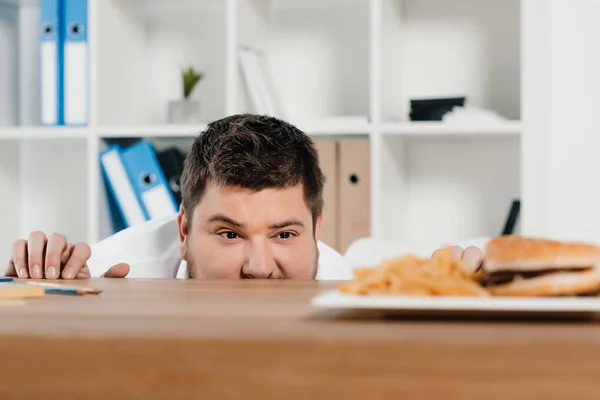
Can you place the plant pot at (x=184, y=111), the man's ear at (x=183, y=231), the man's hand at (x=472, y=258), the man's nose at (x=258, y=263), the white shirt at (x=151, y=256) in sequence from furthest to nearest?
the plant pot at (x=184, y=111) < the white shirt at (x=151, y=256) < the man's ear at (x=183, y=231) < the man's nose at (x=258, y=263) < the man's hand at (x=472, y=258)

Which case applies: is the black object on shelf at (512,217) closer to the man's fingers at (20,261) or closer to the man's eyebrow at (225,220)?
the man's eyebrow at (225,220)

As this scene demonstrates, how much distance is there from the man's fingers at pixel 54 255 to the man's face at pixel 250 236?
0.34 meters

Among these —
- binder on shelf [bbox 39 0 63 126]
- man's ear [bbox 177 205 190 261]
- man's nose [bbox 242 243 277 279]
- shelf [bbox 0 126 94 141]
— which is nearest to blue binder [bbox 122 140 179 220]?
shelf [bbox 0 126 94 141]

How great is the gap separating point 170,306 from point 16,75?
2.31 meters

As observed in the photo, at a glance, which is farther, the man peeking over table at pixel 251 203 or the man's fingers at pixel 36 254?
the man peeking over table at pixel 251 203

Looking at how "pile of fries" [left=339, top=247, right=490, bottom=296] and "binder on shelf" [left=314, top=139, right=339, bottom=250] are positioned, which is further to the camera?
"binder on shelf" [left=314, top=139, right=339, bottom=250]

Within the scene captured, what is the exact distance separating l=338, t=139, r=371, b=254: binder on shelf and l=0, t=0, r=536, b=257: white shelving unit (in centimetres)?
3

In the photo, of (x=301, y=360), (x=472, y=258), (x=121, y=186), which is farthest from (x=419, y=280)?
(x=121, y=186)

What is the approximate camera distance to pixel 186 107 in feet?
8.49

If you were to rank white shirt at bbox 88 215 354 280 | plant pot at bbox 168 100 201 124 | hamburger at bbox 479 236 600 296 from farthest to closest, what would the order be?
plant pot at bbox 168 100 201 124
white shirt at bbox 88 215 354 280
hamburger at bbox 479 236 600 296

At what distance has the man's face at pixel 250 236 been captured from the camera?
1439 mm

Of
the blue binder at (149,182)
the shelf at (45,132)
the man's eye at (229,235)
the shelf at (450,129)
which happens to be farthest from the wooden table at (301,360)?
the shelf at (45,132)

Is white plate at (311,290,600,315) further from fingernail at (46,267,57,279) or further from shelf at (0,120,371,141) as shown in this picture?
shelf at (0,120,371,141)

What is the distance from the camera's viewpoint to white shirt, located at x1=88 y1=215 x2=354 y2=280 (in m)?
1.84
